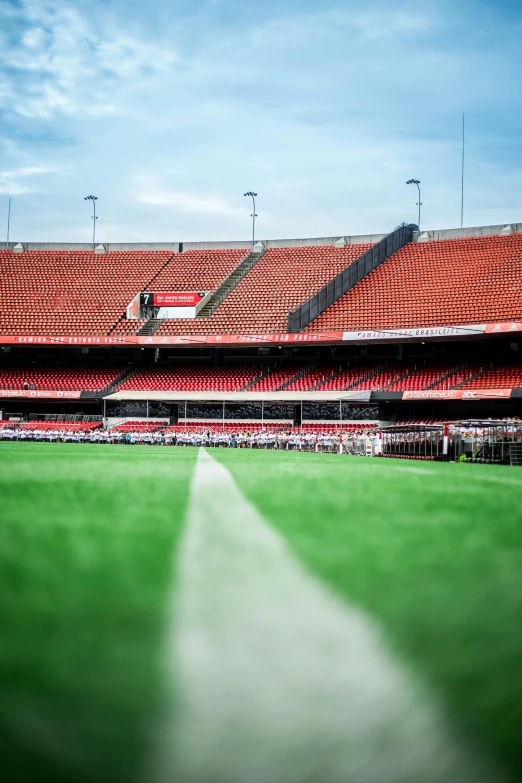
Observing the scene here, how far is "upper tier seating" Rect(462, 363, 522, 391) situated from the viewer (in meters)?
37.7

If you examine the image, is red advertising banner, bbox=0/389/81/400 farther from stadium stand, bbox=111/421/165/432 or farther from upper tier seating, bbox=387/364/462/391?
upper tier seating, bbox=387/364/462/391

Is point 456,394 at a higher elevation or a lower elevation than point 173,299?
lower

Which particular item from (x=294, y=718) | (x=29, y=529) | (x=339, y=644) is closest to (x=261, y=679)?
(x=294, y=718)

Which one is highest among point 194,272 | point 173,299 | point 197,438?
point 194,272

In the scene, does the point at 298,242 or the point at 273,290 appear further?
the point at 298,242

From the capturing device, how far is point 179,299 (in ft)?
165

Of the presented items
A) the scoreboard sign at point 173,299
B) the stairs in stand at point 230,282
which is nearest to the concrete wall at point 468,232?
the stairs in stand at point 230,282

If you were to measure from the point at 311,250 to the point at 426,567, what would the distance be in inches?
2142

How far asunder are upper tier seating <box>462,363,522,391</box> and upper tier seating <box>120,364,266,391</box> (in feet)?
43.1

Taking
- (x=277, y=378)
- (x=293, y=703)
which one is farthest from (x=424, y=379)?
(x=293, y=703)

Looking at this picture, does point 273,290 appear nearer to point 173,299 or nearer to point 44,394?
point 173,299

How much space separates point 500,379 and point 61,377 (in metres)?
26.1

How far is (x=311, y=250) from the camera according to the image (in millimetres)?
56531

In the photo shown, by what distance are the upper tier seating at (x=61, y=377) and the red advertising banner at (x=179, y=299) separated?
190 inches
